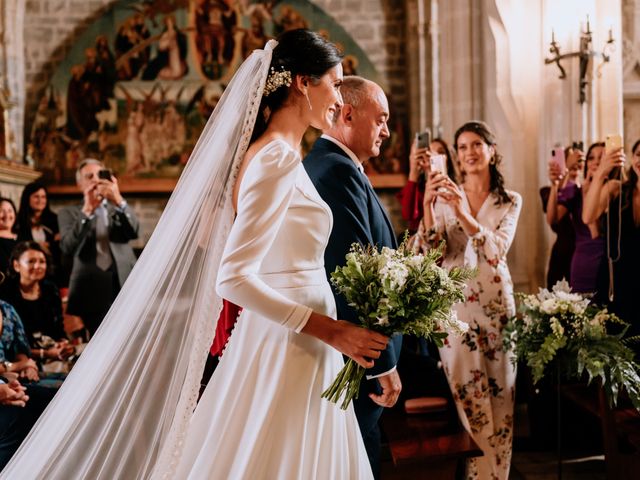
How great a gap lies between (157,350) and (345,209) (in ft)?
A: 2.40

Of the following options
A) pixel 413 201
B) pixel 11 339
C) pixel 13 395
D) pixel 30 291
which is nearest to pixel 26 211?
pixel 30 291

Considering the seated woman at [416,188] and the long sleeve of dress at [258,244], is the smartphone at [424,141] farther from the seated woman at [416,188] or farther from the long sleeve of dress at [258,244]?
the long sleeve of dress at [258,244]

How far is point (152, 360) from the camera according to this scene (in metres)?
2.11

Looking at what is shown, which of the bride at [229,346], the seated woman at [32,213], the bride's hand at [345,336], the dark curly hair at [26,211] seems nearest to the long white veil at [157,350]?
the bride at [229,346]

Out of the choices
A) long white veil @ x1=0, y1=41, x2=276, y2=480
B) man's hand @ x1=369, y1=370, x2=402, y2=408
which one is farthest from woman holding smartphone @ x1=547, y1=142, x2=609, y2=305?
long white veil @ x1=0, y1=41, x2=276, y2=480

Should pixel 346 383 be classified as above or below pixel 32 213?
below

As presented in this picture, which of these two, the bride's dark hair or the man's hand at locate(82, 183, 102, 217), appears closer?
the bride's dark hair

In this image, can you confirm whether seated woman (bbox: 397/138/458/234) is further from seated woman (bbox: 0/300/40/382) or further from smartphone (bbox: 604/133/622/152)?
seated woman (bbox: 0/300/40/382)

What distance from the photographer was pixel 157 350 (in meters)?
2.12

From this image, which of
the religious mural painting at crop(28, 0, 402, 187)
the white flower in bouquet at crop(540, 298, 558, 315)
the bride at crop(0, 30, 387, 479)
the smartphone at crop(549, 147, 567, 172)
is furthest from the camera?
the religious mural painting at crop(28, 0, 402, 187)

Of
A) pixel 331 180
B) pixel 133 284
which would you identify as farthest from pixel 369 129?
pixel 133 284

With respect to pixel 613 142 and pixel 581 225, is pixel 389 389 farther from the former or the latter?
pixel 581 225

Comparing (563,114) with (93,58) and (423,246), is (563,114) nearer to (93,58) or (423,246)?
(423,246)

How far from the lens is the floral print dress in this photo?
3590mm
